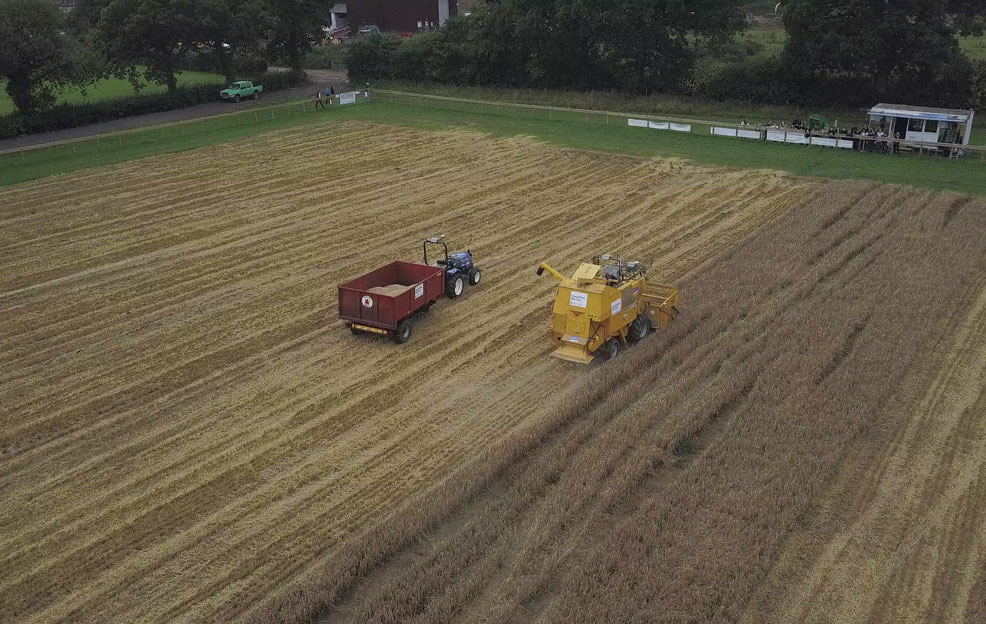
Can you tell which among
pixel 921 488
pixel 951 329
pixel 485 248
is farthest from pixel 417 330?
pixel 951 329

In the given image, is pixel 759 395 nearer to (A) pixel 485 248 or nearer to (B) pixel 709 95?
(A) pixel 485 248

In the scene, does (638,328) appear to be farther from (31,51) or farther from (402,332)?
(31,51)

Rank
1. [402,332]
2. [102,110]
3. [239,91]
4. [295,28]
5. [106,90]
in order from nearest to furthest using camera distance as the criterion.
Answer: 1. [402,332]
2. [102,110]
3. [239,91]
4. [106,90]
5. [295,28]

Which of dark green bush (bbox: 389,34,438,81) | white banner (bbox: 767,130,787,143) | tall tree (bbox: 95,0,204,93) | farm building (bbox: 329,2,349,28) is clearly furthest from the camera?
farm building (bbox: 329,2,349,28)

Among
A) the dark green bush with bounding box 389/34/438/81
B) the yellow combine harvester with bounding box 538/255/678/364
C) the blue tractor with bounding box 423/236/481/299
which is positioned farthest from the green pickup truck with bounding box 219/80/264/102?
the yellow combine harvester with bounding box 538/255/678/364

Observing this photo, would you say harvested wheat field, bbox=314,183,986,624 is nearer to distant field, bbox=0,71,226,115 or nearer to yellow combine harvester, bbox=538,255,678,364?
yellow combine harvester, bbox=538,255,678,364

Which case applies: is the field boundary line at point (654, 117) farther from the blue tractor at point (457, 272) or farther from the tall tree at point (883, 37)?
the blue tractor at point (457, 272)

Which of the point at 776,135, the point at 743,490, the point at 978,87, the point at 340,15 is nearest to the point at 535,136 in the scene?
the point at 776,135

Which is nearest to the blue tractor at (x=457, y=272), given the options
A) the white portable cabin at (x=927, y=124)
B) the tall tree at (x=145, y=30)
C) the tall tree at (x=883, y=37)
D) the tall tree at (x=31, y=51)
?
the white portable cabin at (x=927, y=124)
